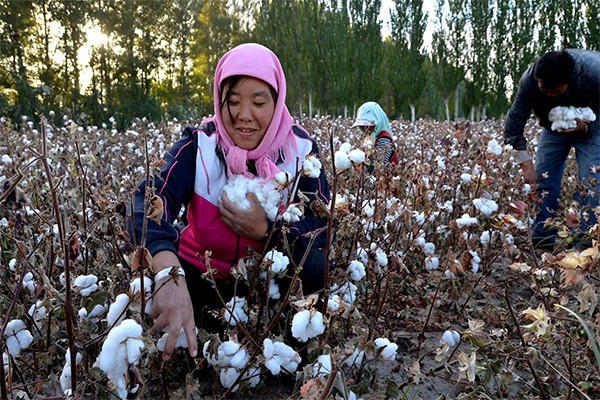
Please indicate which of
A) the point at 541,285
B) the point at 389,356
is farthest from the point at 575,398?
the point at 389,356

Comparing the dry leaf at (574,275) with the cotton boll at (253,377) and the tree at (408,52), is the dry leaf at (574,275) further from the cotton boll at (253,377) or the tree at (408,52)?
the tree at (408,52)

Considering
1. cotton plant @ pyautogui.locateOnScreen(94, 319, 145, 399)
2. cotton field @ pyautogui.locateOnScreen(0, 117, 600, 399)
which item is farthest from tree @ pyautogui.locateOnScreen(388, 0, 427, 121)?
cotton plant @ pyautogui.locateOnScreen(94, 319, 145, 399)

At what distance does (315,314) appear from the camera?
44.2 inches

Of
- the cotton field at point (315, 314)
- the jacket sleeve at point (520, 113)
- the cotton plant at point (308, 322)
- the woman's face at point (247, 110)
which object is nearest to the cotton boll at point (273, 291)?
the cotton field at point (315, 314)

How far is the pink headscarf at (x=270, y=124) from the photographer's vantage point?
6.13ft

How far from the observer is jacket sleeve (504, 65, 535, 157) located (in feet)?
12.8

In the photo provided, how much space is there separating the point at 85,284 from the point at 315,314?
0.59 m

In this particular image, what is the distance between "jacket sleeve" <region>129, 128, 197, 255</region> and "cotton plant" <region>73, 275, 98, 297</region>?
0.22 metres

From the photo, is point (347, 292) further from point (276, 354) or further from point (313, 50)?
point (313, 50)

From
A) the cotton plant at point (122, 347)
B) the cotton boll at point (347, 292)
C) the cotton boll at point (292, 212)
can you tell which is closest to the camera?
the cotton plant at point (122, 347)

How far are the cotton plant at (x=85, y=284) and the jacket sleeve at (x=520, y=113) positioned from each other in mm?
3390

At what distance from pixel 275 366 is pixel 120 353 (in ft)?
1.86

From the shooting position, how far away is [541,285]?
205cm

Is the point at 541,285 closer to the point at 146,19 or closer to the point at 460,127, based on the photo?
the point at 460,127
